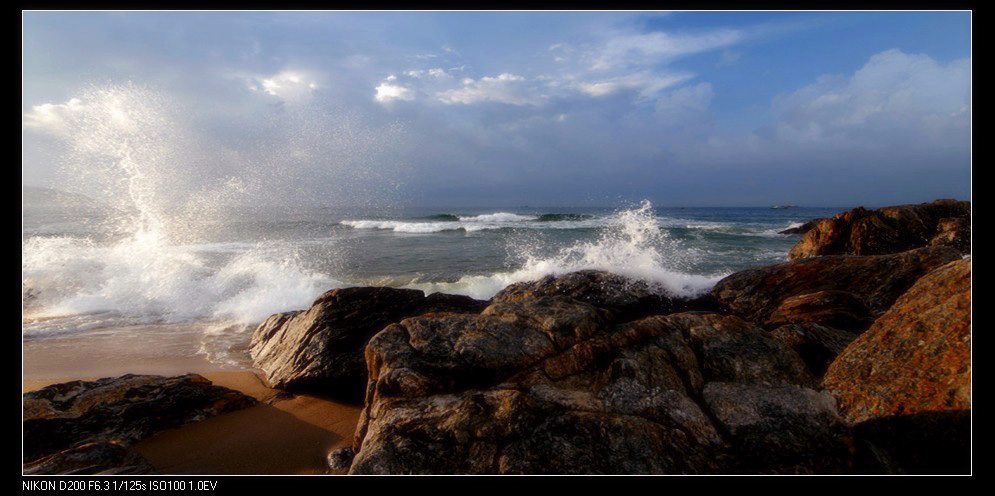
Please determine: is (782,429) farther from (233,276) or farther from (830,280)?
(233,276)

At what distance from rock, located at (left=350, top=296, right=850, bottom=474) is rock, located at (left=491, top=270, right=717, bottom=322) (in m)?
2.98

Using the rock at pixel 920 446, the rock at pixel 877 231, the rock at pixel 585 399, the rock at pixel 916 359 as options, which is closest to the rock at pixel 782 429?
the rock at pixel 585 399

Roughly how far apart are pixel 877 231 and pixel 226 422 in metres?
15.8

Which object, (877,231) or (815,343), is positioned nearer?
(815,343)

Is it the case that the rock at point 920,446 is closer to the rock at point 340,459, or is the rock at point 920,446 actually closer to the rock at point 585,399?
the rock at point 585,399

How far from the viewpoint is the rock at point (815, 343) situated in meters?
3.76

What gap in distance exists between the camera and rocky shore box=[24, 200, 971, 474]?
8.14ft

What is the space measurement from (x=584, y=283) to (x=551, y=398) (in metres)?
4.18

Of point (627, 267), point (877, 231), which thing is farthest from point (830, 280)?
point (877, 231)

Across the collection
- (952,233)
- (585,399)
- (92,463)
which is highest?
(952,233)

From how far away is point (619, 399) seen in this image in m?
2.76
